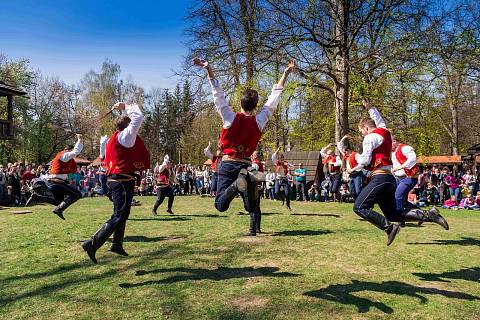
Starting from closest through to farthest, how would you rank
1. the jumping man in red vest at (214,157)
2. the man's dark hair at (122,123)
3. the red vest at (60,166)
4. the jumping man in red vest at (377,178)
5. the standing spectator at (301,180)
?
the man's dark hair at (122,123) < the jumping man in red vest at (377,178) < the jumping man in red vest at (214,157) < the red vest at (60,166) < the standing spectator at (301,180)

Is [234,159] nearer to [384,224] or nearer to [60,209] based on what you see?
[384,224]

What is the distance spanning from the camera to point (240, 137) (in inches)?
213

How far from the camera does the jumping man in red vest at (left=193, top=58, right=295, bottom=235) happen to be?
5309mm

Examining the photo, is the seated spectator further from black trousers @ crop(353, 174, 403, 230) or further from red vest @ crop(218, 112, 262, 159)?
red vest @ crop(218, 112, 262, 159)

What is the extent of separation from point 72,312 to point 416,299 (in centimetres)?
362

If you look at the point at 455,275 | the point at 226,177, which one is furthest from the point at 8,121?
the point at 455,275

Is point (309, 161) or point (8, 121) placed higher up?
point (8, 121)

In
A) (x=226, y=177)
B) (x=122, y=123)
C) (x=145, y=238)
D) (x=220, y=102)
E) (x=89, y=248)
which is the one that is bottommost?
(x=145, y=238)

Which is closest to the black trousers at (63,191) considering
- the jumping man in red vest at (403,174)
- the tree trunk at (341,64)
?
the jumping man in red vest at (403,174)

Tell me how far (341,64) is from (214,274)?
14.5 meters

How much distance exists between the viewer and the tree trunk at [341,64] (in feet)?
57.1

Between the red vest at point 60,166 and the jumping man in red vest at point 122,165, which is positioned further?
the red vest at point 60,166

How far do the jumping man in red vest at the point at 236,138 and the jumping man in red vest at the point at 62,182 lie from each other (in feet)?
15.4

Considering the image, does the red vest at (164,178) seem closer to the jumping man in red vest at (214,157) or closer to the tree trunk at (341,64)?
the jumping man in red vest at (214,157)
